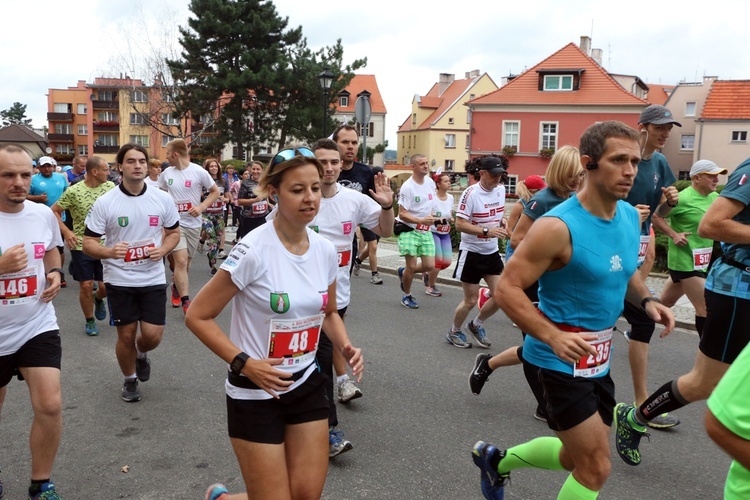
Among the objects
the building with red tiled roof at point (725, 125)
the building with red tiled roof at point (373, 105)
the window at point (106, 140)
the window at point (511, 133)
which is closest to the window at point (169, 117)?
the window at point (511, 133)

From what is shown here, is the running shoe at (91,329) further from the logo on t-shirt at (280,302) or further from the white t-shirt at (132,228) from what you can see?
the logo on t-shirt at (280,302)

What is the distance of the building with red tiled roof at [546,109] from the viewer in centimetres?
4409

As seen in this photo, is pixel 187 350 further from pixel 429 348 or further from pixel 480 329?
pixel 480 329

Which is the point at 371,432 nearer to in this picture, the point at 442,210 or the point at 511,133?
the point at 442,210

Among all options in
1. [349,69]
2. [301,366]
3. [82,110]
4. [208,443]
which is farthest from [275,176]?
[82,110]

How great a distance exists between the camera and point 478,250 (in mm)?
7105

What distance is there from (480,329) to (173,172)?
5.20 metres

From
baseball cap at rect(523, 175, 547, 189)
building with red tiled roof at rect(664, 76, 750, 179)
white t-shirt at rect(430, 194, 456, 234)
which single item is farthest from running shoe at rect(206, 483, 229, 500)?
building with red tiled roof at rect(664, 76, 750, 179)

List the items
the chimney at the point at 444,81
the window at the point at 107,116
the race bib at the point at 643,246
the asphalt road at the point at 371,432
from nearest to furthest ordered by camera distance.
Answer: the asphalt road at the point at 371,432
the race bib at the point at 643,246
the window at the point at 107,116
the chimney at the point at 444,81

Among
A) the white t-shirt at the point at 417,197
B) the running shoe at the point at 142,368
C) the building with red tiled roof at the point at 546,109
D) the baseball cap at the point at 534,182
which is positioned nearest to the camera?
the running shoe at the point at 142,368

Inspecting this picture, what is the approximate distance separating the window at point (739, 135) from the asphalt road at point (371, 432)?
4943 cm

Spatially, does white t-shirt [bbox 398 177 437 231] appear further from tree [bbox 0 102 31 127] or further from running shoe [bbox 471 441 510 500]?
tree [bbox 0 102 31 127]

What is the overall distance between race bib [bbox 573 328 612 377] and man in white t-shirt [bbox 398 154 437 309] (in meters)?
6.01

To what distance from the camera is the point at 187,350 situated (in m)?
6.86
